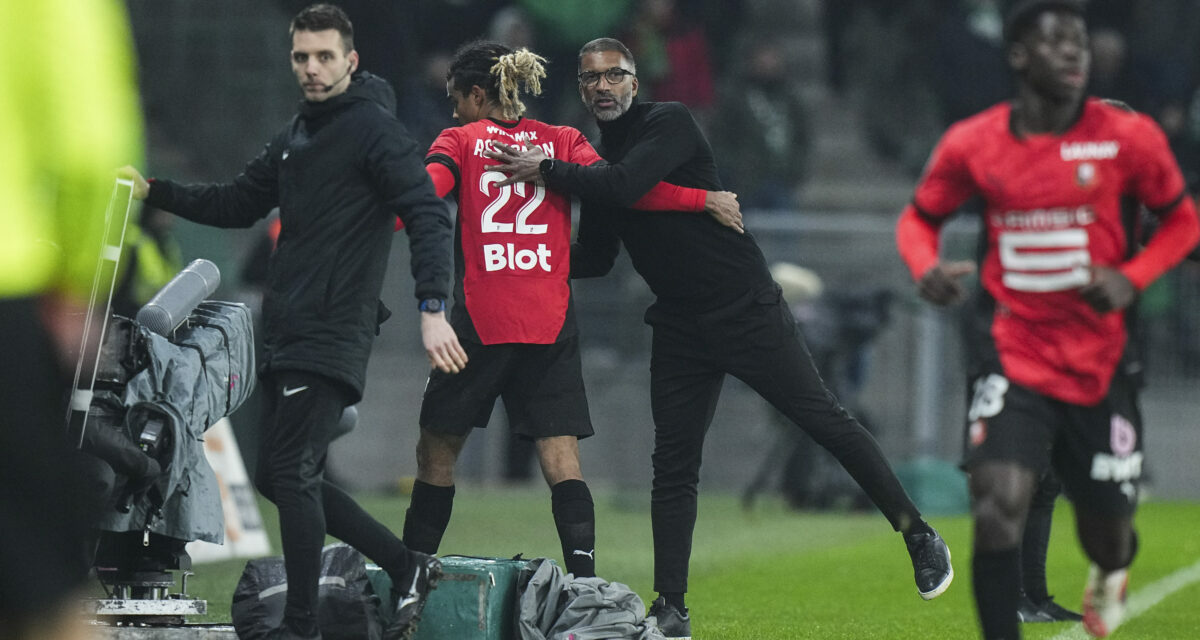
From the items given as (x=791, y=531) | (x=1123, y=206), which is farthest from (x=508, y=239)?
(x=791, y=531)

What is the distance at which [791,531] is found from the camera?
1309cm

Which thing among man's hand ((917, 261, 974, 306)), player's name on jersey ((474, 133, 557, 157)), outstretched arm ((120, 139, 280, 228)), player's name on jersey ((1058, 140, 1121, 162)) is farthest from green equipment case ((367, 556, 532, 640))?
player's name on jersey ((1058, 140, 1121, 162))

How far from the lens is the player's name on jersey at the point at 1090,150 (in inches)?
202

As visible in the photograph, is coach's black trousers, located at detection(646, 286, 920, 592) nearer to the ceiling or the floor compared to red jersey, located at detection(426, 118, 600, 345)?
nearer to the floor

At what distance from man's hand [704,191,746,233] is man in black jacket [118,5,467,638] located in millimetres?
1409

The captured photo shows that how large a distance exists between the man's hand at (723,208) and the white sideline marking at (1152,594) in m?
2.02

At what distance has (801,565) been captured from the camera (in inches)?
416

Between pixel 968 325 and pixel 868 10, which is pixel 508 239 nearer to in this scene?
pixel 968 325

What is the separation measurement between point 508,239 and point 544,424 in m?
0.68

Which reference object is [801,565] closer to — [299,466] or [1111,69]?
[299,466]

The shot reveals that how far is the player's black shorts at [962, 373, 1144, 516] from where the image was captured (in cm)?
519

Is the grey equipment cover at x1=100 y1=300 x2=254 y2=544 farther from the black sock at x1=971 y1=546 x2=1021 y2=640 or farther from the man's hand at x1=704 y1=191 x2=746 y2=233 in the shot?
the black sock at x1=971 y1=546 x2=1021 y2=640

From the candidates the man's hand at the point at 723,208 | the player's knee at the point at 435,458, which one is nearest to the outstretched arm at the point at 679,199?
the man's hand at the point at 723,208

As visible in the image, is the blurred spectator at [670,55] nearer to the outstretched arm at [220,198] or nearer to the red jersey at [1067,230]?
the outstretched arm at [220,198]
